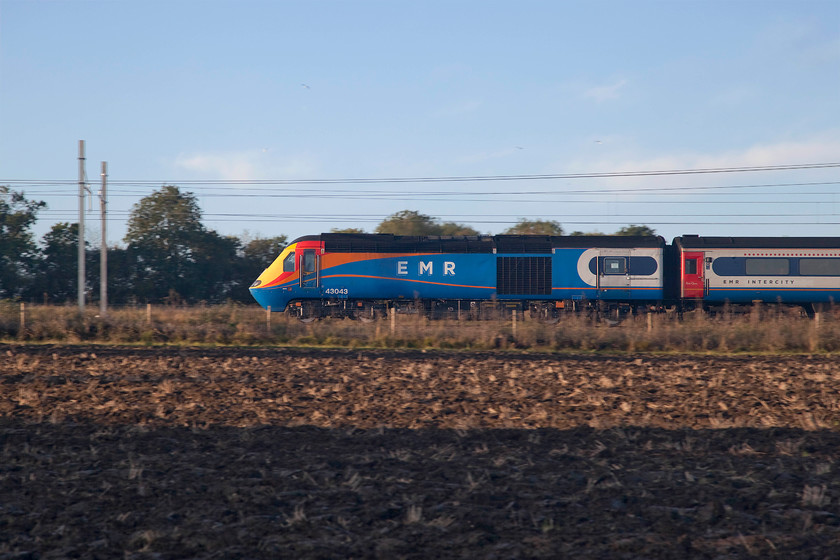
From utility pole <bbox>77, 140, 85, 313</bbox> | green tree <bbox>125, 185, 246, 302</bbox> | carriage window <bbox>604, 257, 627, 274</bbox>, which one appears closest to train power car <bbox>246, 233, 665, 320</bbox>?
carriage window <bbox>604, 257, 627, 274</bbox>

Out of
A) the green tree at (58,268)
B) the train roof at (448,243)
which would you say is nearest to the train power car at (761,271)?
the train roof at (448,243)

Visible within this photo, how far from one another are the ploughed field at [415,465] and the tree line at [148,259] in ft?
95.5

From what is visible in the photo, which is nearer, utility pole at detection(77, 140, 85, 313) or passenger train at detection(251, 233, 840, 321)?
utility pole at detection(77, 140, 85, 313)

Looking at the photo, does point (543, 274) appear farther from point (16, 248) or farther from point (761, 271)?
point (16, 248)

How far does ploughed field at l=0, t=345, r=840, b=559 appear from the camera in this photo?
18.6ft

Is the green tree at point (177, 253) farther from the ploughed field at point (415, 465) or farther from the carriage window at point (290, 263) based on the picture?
the ploughed field at point (415, 465)

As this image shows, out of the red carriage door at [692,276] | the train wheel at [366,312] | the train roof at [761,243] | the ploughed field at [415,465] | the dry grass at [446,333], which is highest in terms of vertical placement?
the train roof at [761,243]

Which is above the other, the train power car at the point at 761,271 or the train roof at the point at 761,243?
the train roof at the point at 761,243

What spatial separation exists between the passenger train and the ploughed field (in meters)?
14.4

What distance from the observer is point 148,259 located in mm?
44344

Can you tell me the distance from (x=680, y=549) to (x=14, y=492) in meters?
6.15

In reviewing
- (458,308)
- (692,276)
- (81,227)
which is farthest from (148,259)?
(692,276)

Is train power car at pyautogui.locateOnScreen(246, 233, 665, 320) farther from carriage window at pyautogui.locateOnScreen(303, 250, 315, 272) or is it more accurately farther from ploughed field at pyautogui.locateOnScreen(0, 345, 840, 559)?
ploughed field at pyautogui.locateOnScreen(0, 345, 840, 559)

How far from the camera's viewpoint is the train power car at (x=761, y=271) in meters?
28.5
